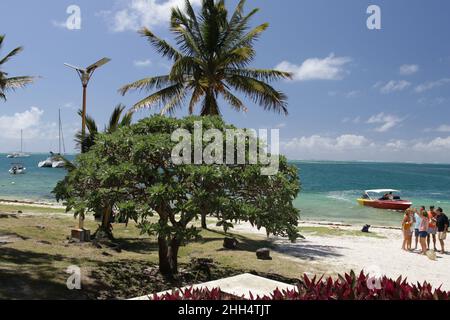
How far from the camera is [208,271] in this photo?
39.7 ft

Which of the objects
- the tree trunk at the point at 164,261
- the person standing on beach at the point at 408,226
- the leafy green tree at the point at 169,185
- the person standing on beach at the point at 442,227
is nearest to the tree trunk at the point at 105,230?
the leafy green tree at the point at 169,185

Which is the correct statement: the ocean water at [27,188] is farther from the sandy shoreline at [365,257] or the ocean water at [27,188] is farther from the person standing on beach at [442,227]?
the person standing on beach at [442,227]

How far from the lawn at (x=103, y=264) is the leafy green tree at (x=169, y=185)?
175 cm

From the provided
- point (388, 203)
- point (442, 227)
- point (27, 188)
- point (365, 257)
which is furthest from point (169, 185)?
point (27, 188)

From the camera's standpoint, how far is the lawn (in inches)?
376

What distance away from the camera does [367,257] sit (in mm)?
16547

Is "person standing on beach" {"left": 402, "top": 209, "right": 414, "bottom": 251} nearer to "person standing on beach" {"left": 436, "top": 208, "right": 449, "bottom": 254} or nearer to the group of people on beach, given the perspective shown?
the group of people on beach

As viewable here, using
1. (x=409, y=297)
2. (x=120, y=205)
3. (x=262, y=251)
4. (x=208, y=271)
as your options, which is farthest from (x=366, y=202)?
(x=409, y=297)

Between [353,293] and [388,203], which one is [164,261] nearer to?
[353,293]

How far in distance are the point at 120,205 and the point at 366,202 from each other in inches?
1631

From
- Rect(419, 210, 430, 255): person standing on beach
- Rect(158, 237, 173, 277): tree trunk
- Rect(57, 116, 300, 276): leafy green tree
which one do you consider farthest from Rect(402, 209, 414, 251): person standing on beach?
Rect(158, 237, 173, 277): tree trunk

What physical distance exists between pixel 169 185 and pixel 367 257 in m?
10.4

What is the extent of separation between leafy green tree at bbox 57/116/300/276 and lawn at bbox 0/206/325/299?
1753 millimetres
